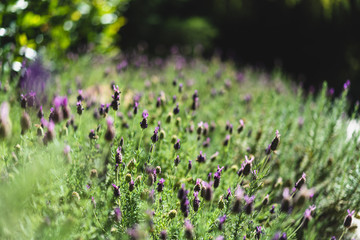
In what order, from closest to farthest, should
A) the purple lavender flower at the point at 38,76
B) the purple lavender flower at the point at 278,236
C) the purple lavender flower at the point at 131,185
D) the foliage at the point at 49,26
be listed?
the purple lavender flower at the point at 278,236 → the purple lavender flower at the point at 131,185 → the purple lavender flower at the point at 38,76 → the foliage at the point at 49,26

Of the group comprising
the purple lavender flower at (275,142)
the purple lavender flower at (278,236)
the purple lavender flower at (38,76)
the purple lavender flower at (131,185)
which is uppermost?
the purple lavender flower at (275,142)

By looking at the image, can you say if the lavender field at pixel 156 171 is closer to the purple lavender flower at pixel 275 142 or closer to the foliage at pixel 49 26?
the purple lavender flower at pixel 275 142

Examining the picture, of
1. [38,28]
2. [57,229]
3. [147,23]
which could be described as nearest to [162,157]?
[57,229]

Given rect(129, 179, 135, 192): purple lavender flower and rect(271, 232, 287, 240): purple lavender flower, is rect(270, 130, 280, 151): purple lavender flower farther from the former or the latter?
rect(129, 179, 135, 192): purple lavender flower

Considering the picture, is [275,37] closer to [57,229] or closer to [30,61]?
[30,61]

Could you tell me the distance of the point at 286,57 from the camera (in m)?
6.55

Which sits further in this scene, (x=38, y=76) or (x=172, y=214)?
(x=38, y=76)

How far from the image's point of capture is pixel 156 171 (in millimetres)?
1565

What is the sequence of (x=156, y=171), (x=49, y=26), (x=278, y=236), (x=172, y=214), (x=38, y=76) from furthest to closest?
(x=49, y=26) < (x=38, y=76) < (x=156, y=171) < (x=172, y=214) < (x=278, y=236)

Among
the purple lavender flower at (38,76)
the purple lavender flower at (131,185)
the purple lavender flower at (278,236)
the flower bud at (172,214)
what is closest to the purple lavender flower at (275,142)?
the purple lavender flower at (278,236)

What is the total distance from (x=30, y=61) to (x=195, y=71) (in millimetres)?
2161

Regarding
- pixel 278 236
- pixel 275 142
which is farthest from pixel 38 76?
pixel 278 236

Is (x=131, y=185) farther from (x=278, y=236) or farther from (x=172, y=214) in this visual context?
(x=278, y=236)

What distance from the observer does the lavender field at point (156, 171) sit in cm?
131
